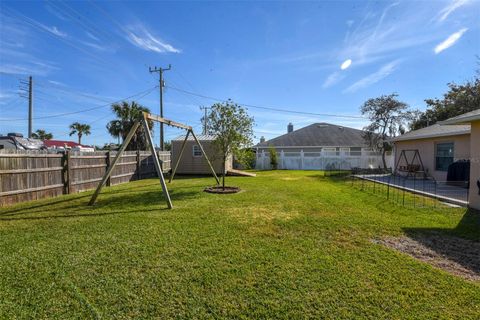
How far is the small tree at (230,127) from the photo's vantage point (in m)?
10.2

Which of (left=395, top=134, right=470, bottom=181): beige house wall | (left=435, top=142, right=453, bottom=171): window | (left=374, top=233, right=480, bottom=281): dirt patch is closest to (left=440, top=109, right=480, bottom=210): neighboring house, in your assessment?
(left=374, top=233, right=480, bottom=281): dirt patch

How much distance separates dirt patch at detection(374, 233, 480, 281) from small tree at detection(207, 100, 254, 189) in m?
6.53

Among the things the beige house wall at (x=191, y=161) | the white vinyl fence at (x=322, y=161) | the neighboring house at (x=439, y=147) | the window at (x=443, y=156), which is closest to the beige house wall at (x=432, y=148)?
the neighboring house at (x=439, y=147)

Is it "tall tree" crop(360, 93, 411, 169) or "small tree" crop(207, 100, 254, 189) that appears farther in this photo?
"tall tree" crop(360, 93, 411, 169)

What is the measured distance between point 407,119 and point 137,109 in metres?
20.9

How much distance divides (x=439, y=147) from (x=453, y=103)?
1493 cm

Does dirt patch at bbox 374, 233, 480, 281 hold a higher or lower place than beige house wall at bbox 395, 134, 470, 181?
lower

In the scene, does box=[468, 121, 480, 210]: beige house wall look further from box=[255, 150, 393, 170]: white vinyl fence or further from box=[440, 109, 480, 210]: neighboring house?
box=[255, 150, 393, 170]: white vinyl fence

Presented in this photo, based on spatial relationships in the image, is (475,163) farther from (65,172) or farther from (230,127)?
Answer: (65,172)

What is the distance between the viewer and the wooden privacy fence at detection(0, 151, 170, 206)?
7.27m

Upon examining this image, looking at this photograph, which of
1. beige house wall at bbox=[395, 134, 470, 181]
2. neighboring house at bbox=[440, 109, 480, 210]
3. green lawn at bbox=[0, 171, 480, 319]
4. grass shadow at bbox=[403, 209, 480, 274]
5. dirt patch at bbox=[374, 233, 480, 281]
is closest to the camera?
green lawn at bbox=[0, 171, 480, 319]

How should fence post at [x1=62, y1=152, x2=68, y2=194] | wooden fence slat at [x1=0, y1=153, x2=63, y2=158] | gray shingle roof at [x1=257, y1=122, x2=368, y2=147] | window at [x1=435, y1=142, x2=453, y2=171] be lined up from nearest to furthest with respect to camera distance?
1. wooden fence slat at [x1=0, y1=153, x2=63, y2=158]
2. fence post at [x1=62, y1=152, x2=68, y2=194]
3. window at [x1=435, y1=142, x2=453, y2=171]
4. gray shingle roof at [x1=257, y1=122, x2=368, y2=147]

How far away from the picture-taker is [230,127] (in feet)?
33.8

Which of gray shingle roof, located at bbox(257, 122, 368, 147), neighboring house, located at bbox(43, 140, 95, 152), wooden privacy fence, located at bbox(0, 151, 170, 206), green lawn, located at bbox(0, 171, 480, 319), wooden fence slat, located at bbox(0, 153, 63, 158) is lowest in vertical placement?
green lawn, located at bbox(0, 171, 480, 319)
